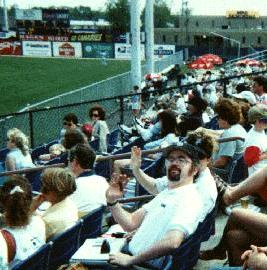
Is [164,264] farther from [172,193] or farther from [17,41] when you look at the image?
[17,41]

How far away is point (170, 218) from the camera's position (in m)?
3.55

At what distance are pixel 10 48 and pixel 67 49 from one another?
533 centimetres

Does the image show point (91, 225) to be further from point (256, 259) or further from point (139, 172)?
point (256, 259)

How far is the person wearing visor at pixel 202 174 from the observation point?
3.97 metres

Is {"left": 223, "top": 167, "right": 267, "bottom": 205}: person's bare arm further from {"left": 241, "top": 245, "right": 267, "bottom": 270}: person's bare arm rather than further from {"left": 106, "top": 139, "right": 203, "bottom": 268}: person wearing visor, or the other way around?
{"left": 241, "top": 245, "right": 267, "bottom": 270}: person's bare arm

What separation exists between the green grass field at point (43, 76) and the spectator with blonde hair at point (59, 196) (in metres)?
18.4

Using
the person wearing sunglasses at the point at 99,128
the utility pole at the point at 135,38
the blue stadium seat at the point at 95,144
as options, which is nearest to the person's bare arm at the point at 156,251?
the blue stadium seat at the point at 95,144

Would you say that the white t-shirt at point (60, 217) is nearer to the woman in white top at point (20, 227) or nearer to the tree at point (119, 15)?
the woman in white top at point (20, 227)

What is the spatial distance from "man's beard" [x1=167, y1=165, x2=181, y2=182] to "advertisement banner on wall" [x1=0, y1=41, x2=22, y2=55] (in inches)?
1949

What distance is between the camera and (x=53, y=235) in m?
4.08

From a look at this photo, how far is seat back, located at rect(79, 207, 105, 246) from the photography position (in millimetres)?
4170

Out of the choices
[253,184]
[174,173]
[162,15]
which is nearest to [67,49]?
[253,184]

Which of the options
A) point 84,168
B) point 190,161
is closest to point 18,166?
point 84,168

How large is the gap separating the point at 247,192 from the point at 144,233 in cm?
96
